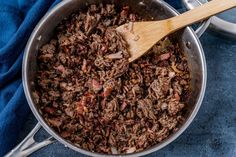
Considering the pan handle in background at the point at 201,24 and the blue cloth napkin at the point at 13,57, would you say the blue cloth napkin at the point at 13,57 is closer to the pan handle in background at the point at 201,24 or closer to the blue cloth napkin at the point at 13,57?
the blue cloth napkin at the point at 13,57

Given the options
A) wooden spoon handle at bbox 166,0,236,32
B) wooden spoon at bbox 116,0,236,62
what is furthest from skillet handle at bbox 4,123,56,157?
wooden spoon handle at bbox 166,0,236,32

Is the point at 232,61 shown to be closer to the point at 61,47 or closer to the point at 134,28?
the point at 134,28

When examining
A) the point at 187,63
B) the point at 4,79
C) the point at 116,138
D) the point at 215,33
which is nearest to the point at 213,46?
the point at 215,33

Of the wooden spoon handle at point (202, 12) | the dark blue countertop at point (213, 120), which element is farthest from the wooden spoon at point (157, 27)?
the dark blue countertop at point (213, 120)

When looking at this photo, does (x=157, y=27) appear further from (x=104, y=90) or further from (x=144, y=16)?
(x=104, y=90)

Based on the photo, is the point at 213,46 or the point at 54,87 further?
the point at 213,46

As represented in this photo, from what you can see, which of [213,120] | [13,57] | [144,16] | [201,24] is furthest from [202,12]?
[13,57]

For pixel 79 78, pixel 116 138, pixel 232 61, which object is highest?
pixel 79 78

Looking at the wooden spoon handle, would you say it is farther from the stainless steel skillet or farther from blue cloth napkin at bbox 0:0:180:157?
blue cloth napkin at bbox 0:0:180:157
